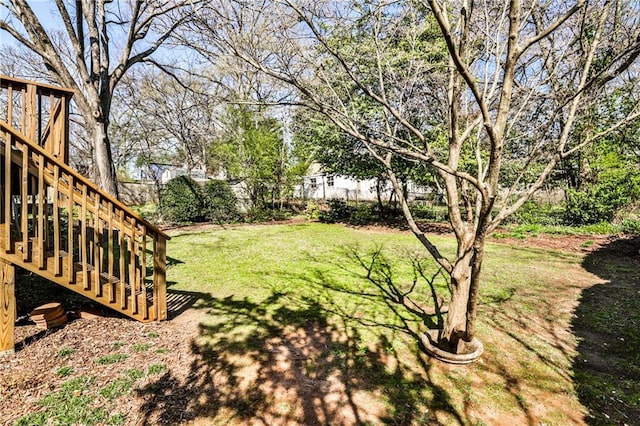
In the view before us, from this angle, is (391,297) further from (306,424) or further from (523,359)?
(306,424)

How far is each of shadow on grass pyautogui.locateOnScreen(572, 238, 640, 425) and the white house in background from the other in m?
8.28

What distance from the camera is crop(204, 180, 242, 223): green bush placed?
12.8 metres

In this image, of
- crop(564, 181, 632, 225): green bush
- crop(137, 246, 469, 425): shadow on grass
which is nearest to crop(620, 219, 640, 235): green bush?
crop(564, 181, 632, 225): green bush

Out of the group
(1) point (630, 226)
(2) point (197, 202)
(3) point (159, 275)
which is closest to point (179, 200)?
(2) point (197, 202)

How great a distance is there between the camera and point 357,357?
3.03 meters

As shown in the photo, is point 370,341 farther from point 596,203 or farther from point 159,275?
point 596,203

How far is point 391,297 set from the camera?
4680 millimetres

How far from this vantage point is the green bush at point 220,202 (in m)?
12.8

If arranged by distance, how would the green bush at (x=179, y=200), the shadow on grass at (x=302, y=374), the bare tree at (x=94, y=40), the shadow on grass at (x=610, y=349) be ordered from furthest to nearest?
1. the green bush at (x=179, y=200)
2. the bare tree at (x=94, y=40)
3. the shadow on grass at (x=610, y=349)
4. the shadow on grass at (x=302, y=374)

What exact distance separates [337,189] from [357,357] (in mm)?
19296

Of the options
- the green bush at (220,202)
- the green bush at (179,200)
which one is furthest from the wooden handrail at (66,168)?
the green bush at (220,202)

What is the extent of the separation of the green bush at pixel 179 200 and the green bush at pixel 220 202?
49cm

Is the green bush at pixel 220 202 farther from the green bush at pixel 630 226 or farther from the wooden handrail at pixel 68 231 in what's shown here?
the green bush at pixel 630 226

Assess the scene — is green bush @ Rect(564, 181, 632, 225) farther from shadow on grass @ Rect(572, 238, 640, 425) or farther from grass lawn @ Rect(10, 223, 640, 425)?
grass lawn @ Rect(10, 223, 640, 425)
